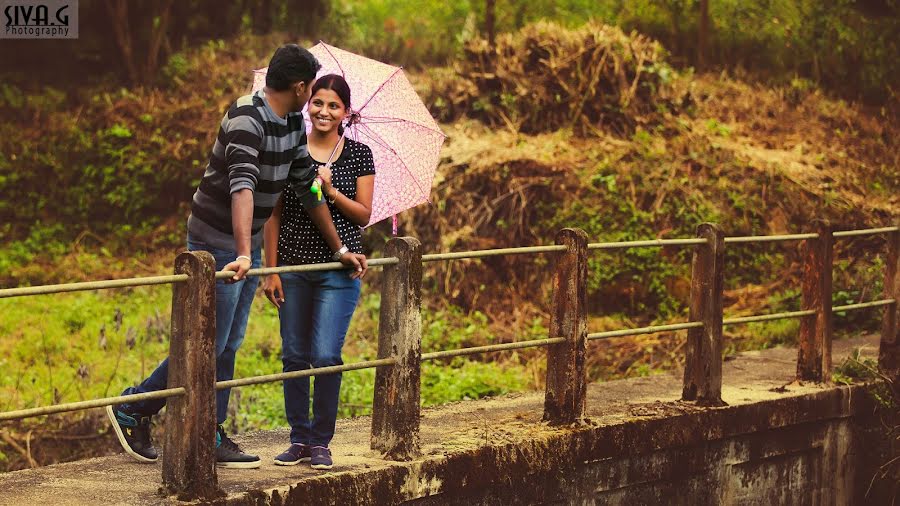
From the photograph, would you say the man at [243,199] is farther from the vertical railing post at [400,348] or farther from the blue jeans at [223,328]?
the vertical railing post at [400,348]

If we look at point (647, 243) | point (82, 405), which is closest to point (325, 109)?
point (82, 405)

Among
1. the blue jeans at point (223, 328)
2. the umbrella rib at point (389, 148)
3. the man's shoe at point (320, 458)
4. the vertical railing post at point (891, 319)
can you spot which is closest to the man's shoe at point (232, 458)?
the blue jeans at point (223, 328)

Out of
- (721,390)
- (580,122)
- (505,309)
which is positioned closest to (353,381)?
(505,309)

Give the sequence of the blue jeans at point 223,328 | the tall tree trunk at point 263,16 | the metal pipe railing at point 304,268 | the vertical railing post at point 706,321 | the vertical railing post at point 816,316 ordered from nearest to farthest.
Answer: the metal pipe railing at point 304,268 → the blue jeans at point 223,328 → the vertical railing post at point 706,321 → the vertical railing post at point 816,316 → the tall tree trunk at point 263,16

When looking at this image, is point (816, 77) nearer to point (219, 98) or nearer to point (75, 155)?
point (219, 98)

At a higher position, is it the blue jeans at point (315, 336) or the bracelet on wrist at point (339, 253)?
the bracelet on wrist at point (339, 253)

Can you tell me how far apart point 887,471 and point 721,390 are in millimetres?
1554

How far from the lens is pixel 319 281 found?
5.43 m

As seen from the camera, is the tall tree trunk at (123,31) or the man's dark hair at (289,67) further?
the tall tree trunk at (123,31)

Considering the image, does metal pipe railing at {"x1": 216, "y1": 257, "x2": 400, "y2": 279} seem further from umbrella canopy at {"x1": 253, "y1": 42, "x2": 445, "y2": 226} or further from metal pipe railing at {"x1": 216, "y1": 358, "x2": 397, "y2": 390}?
metal pipe railing at {"x1": 216, "y1": 358, "x2": 397, "y2": 390}

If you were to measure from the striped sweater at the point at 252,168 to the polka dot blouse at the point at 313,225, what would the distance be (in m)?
0.18

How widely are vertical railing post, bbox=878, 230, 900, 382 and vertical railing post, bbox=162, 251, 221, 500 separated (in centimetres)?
557

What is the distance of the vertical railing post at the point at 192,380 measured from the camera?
4.75 m

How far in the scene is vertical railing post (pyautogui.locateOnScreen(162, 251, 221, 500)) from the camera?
15.6 ft
